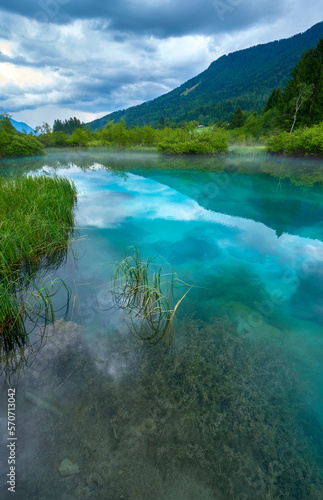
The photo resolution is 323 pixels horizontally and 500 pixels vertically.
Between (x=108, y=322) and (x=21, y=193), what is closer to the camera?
(x=108, y=322)

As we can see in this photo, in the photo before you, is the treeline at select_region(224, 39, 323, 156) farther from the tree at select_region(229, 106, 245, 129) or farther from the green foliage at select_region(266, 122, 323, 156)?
the tree at select_region(229, 106, 245, 129)

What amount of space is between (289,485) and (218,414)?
64 cm

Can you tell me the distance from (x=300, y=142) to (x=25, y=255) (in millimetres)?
30011

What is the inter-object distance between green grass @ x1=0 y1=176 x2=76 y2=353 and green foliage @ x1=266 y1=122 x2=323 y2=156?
27.0m

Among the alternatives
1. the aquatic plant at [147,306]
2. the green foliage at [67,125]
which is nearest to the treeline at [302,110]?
the aquatic plant at [147,306]

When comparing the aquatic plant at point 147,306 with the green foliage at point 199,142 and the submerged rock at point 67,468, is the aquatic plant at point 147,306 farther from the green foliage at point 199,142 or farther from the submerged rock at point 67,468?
the green foliage at point 199,142

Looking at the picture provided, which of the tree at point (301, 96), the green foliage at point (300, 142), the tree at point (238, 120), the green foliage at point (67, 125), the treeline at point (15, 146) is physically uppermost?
the green foliage at point (67, 125)

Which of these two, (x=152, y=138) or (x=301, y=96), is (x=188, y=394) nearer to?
(x=301, y=96)

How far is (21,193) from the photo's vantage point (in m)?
6.29

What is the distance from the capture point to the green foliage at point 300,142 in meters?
23.0

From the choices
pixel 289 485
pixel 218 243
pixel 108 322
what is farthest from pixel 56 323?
pixel 218 243

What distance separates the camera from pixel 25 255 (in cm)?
413

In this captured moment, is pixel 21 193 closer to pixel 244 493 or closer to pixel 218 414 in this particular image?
pixel 218 414

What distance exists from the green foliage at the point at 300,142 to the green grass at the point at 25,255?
2696 cm
